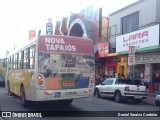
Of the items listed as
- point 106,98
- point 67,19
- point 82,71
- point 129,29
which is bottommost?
point 106,98

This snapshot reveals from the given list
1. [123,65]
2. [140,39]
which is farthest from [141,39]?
[123,65]

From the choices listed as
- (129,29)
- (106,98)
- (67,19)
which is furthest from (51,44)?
(67,19)

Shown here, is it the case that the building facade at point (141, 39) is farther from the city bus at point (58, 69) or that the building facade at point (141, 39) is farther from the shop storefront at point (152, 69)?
the city bus at point (58, 69)

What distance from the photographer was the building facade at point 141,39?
2144cm

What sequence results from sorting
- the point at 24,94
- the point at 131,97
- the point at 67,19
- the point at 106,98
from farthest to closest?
the point at 67,19 < the point at 106,98 < the point at 131,97 < the point at 24,94

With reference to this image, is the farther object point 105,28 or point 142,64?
point 105,28

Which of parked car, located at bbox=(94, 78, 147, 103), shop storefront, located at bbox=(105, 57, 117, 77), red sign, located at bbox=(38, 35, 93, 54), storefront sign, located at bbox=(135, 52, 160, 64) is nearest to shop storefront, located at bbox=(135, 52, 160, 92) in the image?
storefront sign, located at bbox=(135, 52, 160, 64)

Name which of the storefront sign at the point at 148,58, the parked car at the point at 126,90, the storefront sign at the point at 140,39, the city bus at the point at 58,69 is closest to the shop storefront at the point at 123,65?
the storefront sign at the point at 140,39

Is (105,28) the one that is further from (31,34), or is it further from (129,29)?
(31,34)

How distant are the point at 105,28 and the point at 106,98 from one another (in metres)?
12.8

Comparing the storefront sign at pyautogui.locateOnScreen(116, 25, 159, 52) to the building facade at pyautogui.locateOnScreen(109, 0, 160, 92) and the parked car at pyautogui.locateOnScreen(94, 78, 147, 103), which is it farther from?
the parked car at pyautogui.locateOnScreen(94, 78, 147, 103)

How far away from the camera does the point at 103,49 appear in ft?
97.8

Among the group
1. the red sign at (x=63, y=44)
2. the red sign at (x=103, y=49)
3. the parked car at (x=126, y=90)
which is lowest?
the parked car at (x=126, y=90)

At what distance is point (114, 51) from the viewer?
28562 millimetres
